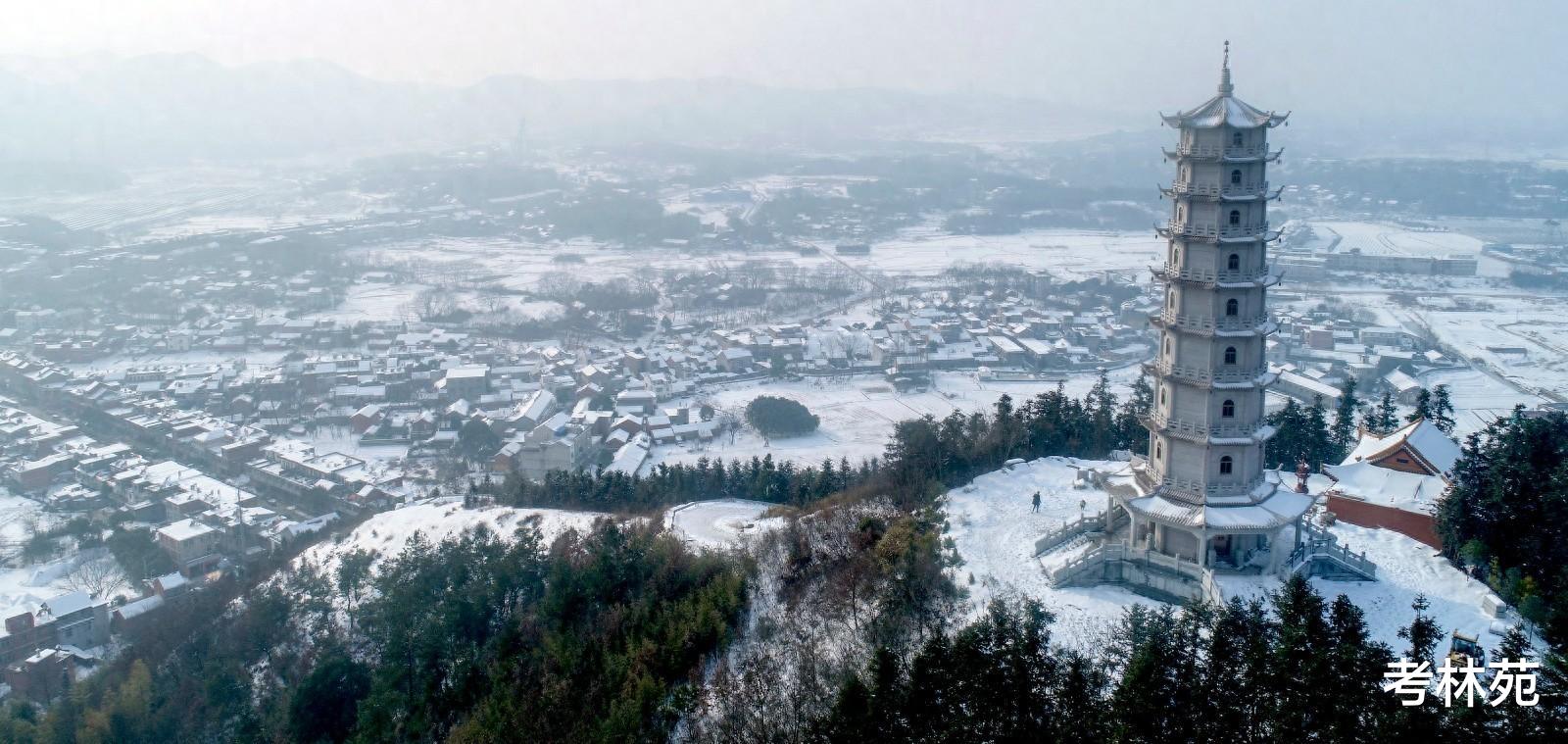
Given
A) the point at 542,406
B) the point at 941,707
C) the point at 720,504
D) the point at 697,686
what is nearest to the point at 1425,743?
the point at 941,707

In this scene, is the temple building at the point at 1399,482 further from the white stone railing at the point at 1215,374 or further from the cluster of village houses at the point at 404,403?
the white stone railing at the point at 1215,374

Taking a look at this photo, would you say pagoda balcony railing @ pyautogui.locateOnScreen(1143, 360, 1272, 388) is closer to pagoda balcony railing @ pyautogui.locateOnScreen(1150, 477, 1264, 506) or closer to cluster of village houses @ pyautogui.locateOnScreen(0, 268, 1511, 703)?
pagoda balcony railing @ pyautogui.locateOnScreen(1150, 477, 1264, 506)

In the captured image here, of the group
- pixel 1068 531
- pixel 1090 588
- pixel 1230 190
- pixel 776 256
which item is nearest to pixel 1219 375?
pixel 1230 190

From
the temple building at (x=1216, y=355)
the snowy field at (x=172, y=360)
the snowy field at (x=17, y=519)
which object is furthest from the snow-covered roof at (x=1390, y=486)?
the snowy field at (x=172, y=360)

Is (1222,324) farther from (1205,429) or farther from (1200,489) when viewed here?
(1200,489)

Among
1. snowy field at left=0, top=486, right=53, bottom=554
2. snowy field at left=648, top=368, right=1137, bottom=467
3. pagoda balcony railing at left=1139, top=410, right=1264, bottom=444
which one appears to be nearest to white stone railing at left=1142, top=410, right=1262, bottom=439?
pagoda balcony railing at left=1139, top=410, right=1264, bottom=444

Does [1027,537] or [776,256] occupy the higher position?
[776,256]

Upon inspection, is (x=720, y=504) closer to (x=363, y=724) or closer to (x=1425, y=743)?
(x=363, y=724)

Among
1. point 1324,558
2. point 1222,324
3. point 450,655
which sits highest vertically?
point 1222,324
